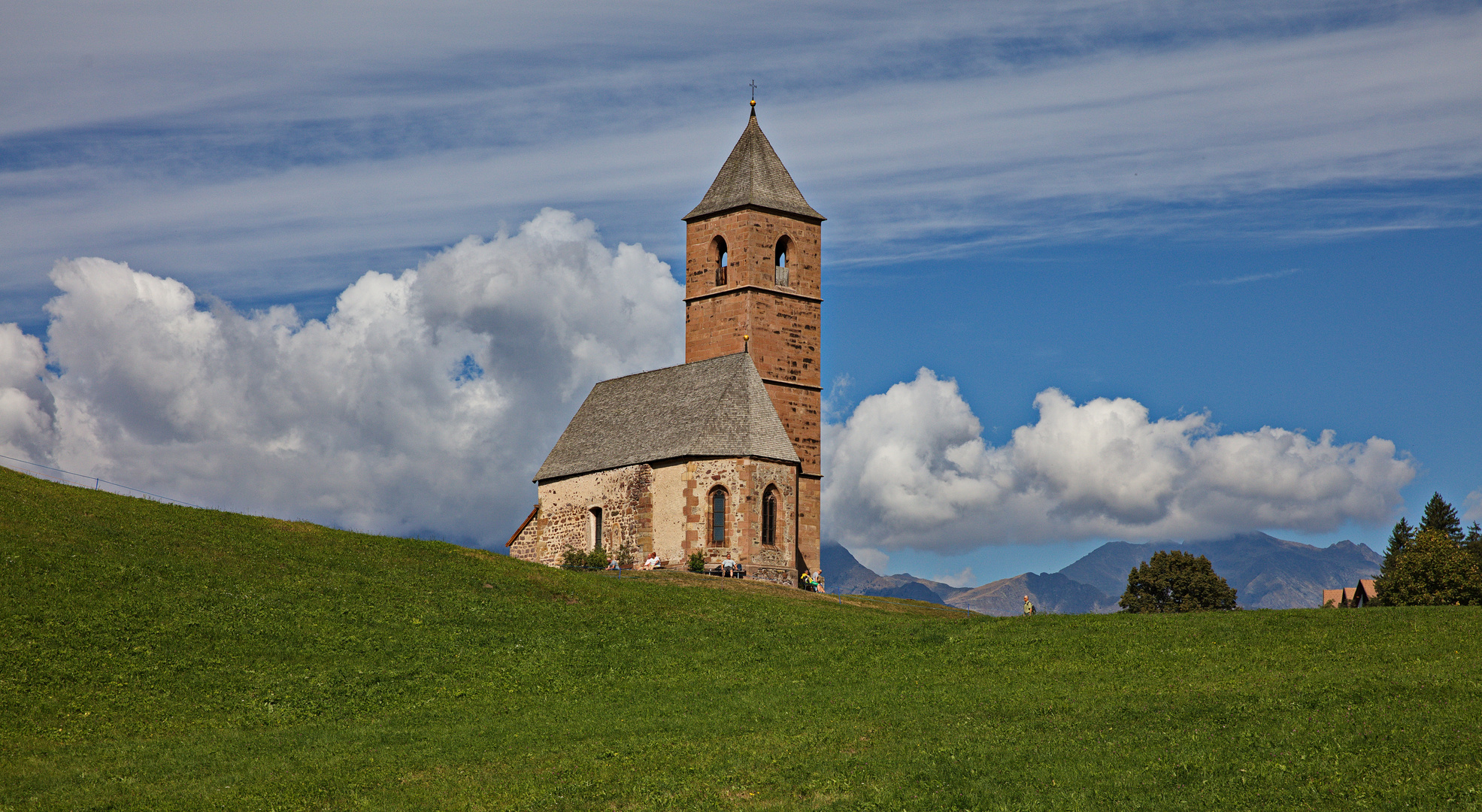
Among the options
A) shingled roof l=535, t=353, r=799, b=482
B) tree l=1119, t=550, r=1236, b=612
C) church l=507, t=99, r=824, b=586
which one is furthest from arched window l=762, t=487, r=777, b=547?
tree l=1119, t=550, r=1236, b=612

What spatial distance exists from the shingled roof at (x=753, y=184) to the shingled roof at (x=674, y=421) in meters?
7.91

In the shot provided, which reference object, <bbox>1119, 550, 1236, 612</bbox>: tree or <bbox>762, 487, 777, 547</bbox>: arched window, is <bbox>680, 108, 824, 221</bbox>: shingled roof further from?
<bbox>1119, 550, 1236, 612</bbox>: tree

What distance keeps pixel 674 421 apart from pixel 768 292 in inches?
321

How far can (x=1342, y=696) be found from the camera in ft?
77.0

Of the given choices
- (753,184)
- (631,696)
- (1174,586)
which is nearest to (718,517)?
(753,184)

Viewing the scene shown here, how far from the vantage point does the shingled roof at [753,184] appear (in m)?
62.8

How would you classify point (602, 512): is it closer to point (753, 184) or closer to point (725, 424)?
point (725, 424)

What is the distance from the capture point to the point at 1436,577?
61469 mm

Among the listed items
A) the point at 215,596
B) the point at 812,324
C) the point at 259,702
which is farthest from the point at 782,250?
the point at 259,702

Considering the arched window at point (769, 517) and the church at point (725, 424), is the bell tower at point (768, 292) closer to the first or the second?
the church at point (725, 424)

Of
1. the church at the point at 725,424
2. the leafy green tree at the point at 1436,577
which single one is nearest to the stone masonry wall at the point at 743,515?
the church at the point at 725,424

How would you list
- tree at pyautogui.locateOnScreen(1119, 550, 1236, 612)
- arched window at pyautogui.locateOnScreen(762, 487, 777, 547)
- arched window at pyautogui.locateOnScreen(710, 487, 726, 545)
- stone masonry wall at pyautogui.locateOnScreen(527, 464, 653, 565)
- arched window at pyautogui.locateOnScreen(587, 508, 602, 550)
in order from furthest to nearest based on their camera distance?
tree at pyautogui.locateOnScreen(1119, 550, 1236, 612) → arched window at pyautogui.locateOnScreen(587, 508, 602, 550) → stone masonry wall at pyautogui.locateOnScreen(527, 464, 653, 565) → arched window at pyautogui.locateOnScreen(762, 487, 777, 547) → arched window at pyautogui.locateOnScreen(710, 487, 726, 545)

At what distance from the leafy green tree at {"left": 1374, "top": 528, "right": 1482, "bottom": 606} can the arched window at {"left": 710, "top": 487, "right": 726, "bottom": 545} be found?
30.5 meters

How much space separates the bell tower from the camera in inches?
2415
